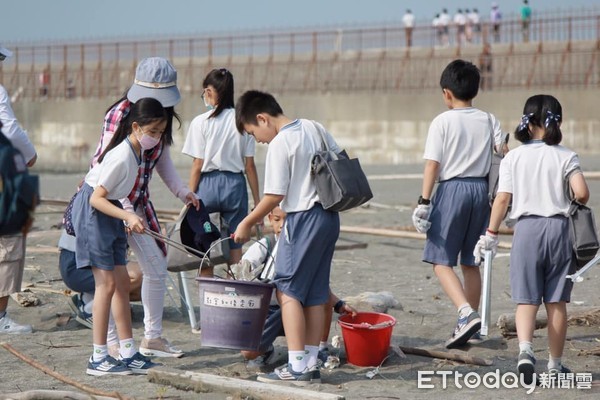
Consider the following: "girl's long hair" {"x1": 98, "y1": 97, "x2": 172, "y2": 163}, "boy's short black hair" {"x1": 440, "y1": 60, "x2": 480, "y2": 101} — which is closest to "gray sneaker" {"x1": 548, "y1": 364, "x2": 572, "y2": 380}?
"boy's short black hair" {"x1": 440, "y1": 60, "x2": 480, "y2": 101}

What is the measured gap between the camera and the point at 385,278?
1070 centimetres

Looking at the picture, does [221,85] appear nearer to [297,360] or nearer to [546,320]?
[297,360]

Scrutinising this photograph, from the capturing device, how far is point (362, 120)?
93.2 feet

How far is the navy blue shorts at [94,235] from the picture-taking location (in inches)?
258

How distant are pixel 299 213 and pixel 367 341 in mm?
974

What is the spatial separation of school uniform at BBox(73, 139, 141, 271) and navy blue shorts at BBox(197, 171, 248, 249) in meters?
1.61

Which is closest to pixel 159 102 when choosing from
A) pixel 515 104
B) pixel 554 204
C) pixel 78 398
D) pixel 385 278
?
pixel 78 398

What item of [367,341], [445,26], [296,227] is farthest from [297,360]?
[445,26]

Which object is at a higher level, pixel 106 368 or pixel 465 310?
pixel 465 310

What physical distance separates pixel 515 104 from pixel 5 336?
19631 mm

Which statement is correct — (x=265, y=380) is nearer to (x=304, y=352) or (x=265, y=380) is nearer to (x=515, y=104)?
(x=304, y=352)

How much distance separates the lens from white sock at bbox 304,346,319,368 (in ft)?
20.9

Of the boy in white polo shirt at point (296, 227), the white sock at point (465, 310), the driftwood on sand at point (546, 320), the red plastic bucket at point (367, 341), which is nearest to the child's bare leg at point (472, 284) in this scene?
the driftwood on sand at point (546, 320)

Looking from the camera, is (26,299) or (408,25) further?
(408,25)
